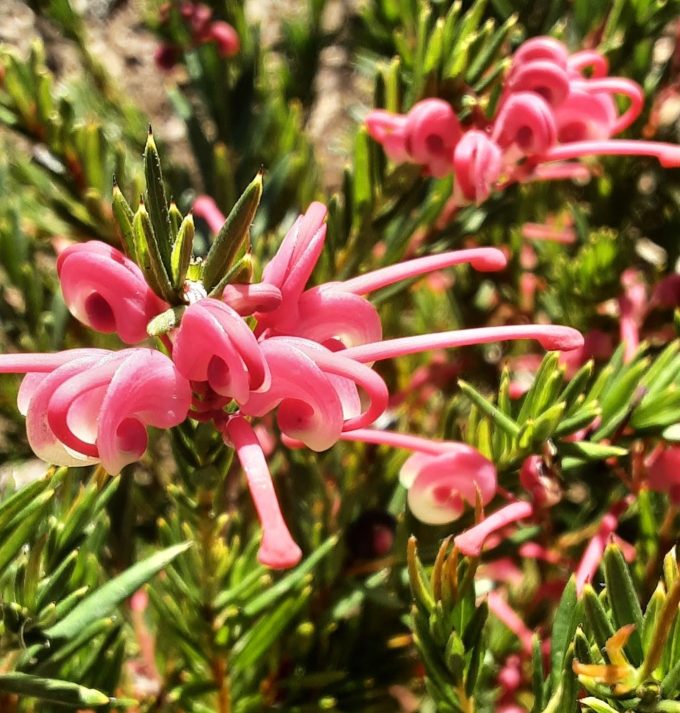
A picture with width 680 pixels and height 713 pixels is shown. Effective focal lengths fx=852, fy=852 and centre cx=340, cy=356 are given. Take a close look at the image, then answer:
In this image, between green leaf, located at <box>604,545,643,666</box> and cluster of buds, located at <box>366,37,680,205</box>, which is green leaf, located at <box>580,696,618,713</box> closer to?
green leaf, located at <box>604,545,643,666</box>

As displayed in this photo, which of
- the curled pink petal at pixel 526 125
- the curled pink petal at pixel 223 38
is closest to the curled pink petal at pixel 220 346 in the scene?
the curled pink petal at pixel 526 125

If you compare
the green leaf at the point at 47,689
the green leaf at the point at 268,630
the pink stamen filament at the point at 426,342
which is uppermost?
the pink stamen filament at the point at 426,342

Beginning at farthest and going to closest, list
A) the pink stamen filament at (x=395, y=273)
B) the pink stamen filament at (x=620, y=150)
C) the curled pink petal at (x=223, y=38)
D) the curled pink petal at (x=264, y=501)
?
the curled pink petal at (x=223, y=38), the pink stamen filament at (x=620, y=150), the pink stamen filament at (x=395, y=273), the curled pink petal at (x=264, y=501)

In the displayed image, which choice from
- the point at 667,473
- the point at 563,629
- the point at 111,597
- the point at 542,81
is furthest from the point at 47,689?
the point at 542,81

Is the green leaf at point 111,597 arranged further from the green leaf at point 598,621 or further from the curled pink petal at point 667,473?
the curled pink petal at point 667,473

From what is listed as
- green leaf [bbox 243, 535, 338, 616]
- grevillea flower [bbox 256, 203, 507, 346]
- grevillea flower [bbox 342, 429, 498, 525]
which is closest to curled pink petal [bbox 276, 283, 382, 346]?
grevillea flower [bbox 256, 203, 507, 346]

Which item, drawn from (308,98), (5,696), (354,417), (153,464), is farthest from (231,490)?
(308,98)

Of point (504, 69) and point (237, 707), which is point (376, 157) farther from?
point (237, 707)
